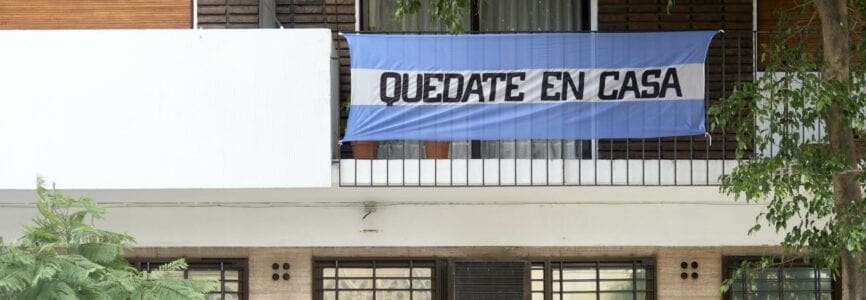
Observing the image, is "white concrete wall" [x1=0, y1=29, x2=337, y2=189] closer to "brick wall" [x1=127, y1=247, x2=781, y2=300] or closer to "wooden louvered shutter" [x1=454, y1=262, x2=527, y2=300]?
"brick wall" [x1=127, y1=247, x2=781, y2=300]

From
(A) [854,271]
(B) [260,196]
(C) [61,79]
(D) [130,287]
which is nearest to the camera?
(D) [130,287]

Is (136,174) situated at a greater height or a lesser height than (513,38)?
lesser

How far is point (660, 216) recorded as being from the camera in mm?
10258

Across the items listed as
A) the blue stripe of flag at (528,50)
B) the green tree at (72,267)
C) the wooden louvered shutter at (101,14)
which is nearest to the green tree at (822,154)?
the blue stripe of flag at (528,50)

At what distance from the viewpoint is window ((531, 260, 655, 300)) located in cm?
1041

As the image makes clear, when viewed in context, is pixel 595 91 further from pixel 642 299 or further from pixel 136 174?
pixel 136 174

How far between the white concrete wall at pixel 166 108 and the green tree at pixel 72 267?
145cm

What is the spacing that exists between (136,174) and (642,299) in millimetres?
4386

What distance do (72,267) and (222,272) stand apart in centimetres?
371

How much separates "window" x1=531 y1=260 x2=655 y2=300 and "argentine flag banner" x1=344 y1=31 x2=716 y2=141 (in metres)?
1.76

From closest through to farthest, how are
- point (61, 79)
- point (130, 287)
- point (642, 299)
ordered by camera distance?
1. point (130, 287)
2. point (61, 79)
3. point (642, 299)

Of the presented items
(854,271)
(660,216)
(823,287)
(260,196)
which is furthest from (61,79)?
(823,287)

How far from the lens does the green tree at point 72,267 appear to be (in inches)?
262

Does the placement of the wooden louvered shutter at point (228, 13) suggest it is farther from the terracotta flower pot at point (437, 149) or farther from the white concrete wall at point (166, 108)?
the terracotta flower pot at point (437, 149)
